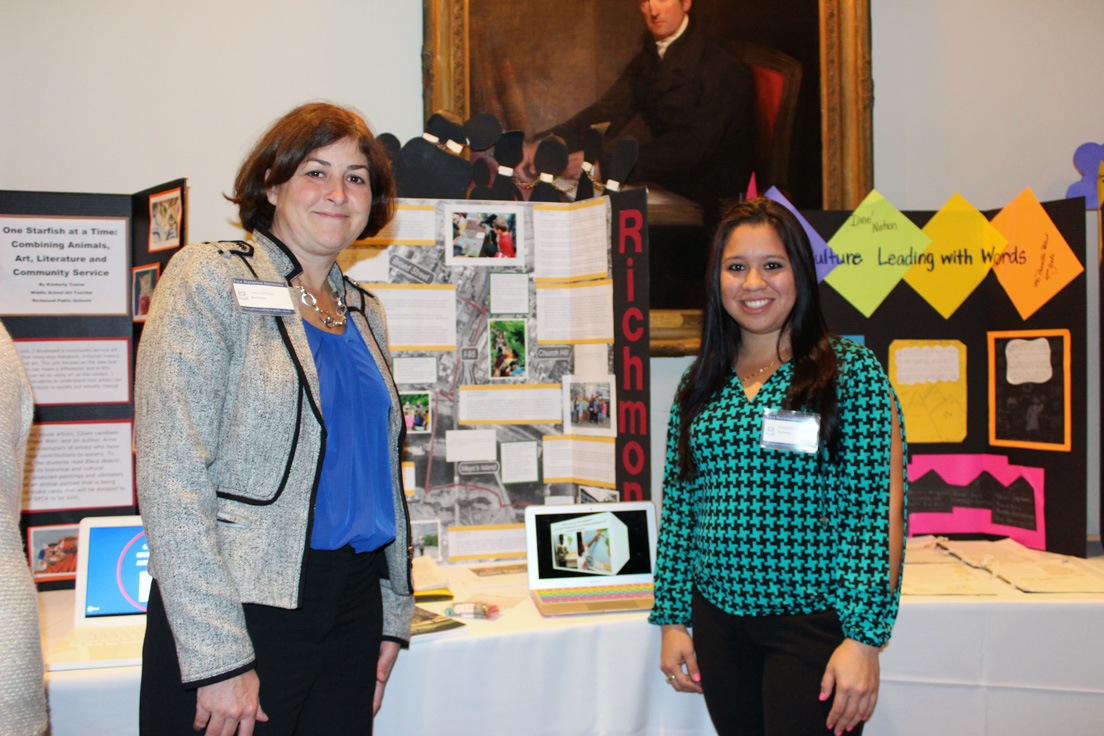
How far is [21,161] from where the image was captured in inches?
91.3

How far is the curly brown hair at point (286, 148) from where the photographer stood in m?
1.19

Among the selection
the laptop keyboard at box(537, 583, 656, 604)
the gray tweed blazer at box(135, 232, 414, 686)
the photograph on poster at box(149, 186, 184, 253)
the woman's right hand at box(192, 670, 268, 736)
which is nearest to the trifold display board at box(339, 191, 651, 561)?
the laptop keyboard at box(537, 583, 656, 604)

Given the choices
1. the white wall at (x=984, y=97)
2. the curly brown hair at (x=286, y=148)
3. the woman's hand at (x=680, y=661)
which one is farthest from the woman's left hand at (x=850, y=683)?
the white wall at (x=984, y=97)

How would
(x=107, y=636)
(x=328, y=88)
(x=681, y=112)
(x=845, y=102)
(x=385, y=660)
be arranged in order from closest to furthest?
(x=385, y=660) < (x=107, y=636) < (x=328, y=88) < (x=681, y=112) < (x=845, y=102)

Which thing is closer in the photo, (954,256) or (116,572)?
(116,572)

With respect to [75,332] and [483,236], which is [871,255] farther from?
[75,332]

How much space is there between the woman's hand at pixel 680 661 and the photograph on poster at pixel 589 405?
0.73m

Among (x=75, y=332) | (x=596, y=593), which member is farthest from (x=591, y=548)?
(x=75, y=332)

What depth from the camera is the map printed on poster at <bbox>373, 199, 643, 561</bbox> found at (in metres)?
2.19

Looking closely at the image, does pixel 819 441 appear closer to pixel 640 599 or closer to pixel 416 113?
pixel 640 599

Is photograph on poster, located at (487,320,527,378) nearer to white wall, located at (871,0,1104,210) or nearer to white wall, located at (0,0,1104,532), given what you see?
white wall, located at (0,0,1104,532)

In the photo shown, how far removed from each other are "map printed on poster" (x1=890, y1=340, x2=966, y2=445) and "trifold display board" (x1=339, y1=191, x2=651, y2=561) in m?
0.96

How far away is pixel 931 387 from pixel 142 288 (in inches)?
95.4

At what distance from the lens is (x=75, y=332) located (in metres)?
2.08
